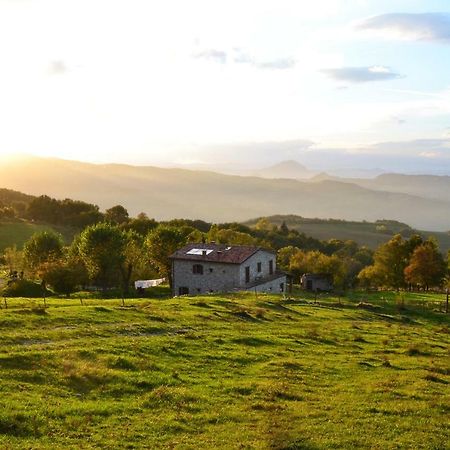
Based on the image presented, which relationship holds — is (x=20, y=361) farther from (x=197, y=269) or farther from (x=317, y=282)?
(x=317, y=282)

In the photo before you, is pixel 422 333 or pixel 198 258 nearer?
pixel 422 333

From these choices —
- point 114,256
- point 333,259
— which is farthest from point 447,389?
point 333,259

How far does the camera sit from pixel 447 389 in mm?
29359

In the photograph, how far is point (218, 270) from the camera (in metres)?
73.7

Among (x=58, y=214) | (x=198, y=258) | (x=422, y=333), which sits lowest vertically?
(x=422, y=333)

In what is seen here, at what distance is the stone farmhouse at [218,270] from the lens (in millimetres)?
73188

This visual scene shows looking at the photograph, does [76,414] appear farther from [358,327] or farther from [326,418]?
[358,327]

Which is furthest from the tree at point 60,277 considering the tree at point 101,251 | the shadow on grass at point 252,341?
the shadow on grass at point 252,341

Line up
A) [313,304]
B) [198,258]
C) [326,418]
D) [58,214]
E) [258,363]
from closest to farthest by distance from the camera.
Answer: [326,418] < [258,363] < [313,304] < [198,258] < [58,214]

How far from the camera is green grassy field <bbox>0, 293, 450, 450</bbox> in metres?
20.3

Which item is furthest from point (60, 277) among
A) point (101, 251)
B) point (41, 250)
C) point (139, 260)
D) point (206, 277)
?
point (139, 260)

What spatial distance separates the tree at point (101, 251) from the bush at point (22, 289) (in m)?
12.3

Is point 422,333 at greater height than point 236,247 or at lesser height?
lesser

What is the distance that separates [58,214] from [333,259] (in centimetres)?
10184
